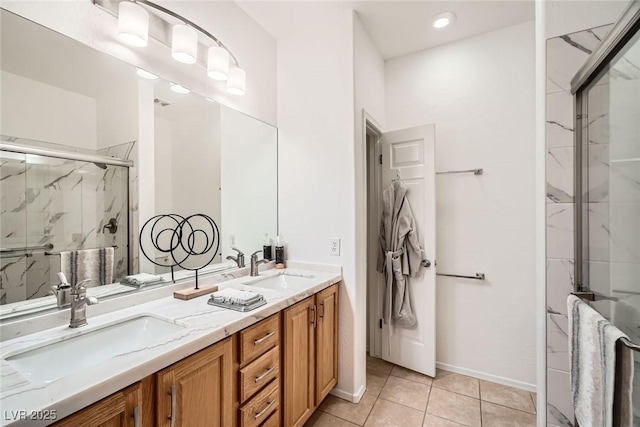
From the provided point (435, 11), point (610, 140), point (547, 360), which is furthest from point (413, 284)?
point (435, 11)

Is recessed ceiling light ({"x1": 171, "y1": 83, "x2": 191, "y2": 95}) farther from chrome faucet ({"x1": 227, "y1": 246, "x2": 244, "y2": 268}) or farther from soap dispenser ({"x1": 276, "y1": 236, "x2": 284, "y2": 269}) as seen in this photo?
soap dispenser ({"x1": 276, "y1": 236, "x2": 284, "y2": 269})

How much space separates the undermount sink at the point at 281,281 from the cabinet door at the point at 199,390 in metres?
0.74

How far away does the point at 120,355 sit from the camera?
2.67ft

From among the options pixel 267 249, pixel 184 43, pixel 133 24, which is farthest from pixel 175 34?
pixel 267 249

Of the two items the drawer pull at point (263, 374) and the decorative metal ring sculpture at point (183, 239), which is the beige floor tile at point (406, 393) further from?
the decorative metal ring sculpture at point (183, 239)

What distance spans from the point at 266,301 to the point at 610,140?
1.67m

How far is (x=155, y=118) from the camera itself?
145cm

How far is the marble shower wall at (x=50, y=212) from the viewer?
0.98m

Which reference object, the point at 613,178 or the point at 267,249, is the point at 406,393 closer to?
the point at 267,249

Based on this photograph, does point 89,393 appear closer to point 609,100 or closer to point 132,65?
point 132,65

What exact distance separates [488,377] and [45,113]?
10.4 ft

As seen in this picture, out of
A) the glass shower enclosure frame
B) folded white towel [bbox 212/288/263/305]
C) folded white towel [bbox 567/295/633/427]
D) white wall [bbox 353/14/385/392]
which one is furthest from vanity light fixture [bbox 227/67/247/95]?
folded white towel [bbox 567/295/633/427]

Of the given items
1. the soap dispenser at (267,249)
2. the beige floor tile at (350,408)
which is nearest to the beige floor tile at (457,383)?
the beige floor tile at (350,408)

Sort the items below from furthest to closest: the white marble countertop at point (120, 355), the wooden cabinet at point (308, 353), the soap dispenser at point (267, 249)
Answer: the soap dispenser at point (267, 249)
the wooden cabinet at point (308, 353)
the white marble countertop at point (120, 355)
